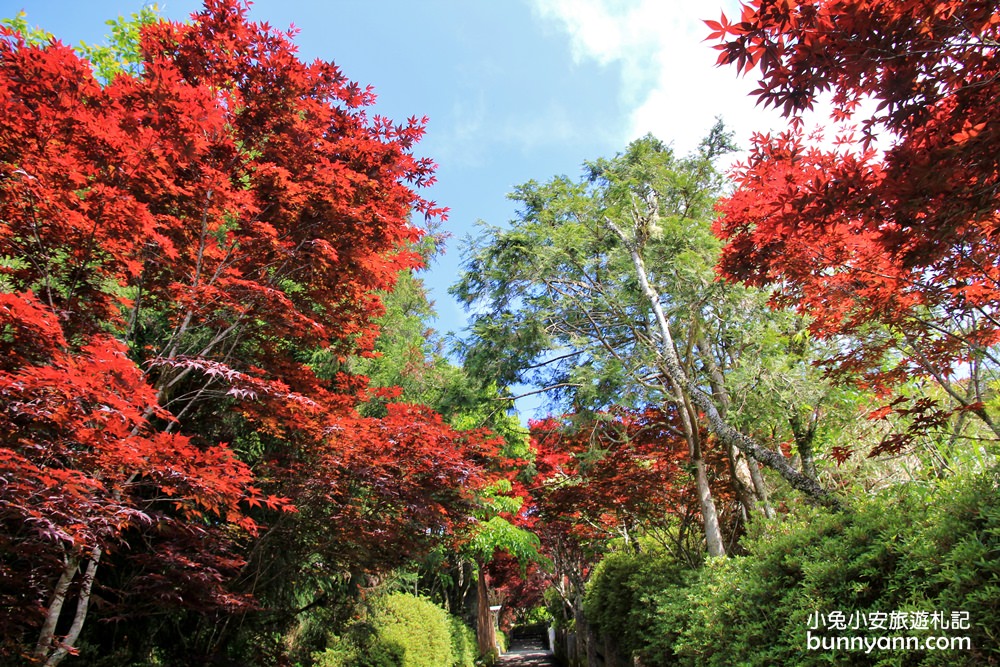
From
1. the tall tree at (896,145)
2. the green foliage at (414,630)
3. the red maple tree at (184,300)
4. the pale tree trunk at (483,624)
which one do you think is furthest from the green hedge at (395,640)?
the tall tree at (896,145)

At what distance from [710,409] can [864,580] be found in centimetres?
337

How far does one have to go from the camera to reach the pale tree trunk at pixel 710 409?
5148 millimetres

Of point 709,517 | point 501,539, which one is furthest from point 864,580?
point 501,539

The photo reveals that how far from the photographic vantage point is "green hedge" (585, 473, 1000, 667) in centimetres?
218

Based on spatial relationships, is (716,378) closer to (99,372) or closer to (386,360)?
(386,360)

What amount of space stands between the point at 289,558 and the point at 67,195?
4.66 meters

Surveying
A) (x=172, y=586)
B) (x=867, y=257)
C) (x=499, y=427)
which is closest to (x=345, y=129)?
(x=172, y=586)

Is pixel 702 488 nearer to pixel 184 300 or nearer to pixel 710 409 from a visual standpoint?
pixel 710 409

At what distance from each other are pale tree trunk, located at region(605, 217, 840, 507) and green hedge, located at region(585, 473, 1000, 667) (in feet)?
1.79

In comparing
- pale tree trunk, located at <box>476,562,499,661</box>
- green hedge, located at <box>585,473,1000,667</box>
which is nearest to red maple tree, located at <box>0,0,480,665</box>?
green hedge, located at <box>585,473,1000,667</box>

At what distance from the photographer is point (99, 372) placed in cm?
313

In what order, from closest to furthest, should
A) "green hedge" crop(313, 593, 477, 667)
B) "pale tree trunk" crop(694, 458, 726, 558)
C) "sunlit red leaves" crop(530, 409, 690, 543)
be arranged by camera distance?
"pale tree trunk" crop(694, 458, 726, 558), "green hedge" crop(313, 593, 477, 667), "sunlit red leaves" crop(530, 409, 690, 543)

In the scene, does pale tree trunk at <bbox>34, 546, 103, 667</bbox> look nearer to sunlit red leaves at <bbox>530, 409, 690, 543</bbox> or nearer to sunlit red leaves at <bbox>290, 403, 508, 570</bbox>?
sunlit red leaves at <bbox>290, 403, 508, 570</bbox>

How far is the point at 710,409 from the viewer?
621 cm
